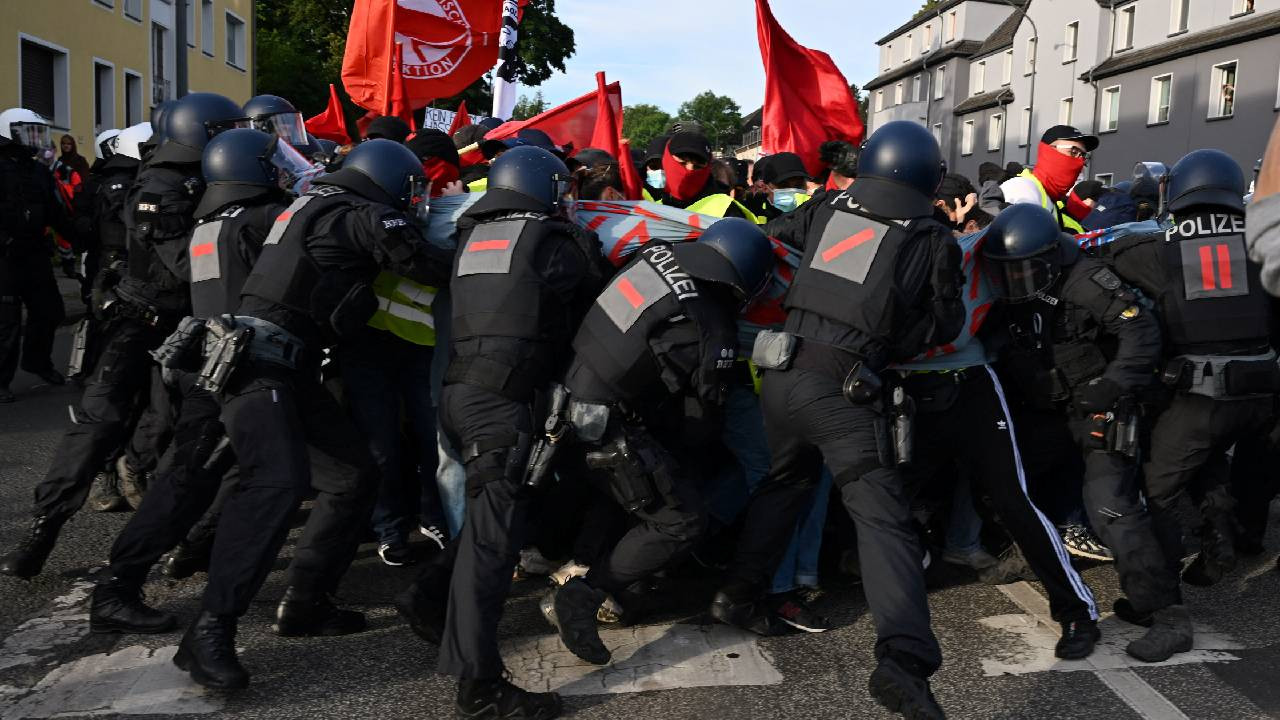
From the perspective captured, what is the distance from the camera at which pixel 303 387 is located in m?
4.25

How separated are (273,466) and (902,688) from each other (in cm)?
234

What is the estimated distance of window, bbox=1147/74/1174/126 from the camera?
34.8 m

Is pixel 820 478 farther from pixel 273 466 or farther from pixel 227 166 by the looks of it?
pixel 227 166

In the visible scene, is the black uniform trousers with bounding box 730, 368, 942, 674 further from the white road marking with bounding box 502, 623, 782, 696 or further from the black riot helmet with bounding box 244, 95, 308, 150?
the black riot helmet with bounding box 244, 95, 308, 150

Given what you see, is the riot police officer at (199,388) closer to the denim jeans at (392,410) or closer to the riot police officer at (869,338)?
the denim jeans at (392,410)

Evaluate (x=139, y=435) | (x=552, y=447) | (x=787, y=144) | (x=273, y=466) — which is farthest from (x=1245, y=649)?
(x=139, y=435)

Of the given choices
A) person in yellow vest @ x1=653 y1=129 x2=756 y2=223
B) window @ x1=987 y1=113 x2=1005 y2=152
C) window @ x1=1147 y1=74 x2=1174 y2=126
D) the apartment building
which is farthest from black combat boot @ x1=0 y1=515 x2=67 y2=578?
window @ x1=987 y1=113 x2=1005 y2=152

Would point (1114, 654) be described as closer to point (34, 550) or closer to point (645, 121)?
point (34, 550)

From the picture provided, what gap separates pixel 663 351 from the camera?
13.1 feet

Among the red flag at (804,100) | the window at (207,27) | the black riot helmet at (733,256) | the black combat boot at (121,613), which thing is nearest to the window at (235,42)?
the window at (207,27)

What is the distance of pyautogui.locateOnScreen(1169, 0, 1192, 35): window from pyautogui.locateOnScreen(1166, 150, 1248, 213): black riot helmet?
34466 mm

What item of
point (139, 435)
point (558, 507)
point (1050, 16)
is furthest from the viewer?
point (1050, 16)

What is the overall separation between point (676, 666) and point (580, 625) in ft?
1.36

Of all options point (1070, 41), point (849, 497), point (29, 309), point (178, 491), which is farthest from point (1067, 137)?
point (1070, 41)
